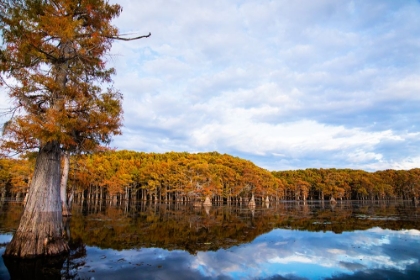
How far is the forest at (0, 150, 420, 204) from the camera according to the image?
193 feet

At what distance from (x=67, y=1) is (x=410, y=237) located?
970 inches

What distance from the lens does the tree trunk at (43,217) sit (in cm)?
1012

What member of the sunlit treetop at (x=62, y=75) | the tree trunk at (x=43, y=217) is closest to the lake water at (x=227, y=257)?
the tree trunk at (x=43, y=217)

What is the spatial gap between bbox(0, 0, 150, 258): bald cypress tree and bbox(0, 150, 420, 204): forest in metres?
3.45

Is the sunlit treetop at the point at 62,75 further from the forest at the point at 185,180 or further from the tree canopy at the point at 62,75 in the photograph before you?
the forest at the point at 185,180

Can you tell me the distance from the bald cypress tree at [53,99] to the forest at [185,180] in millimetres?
3455

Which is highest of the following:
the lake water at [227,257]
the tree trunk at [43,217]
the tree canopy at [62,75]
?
the tree canopy at [62,75]

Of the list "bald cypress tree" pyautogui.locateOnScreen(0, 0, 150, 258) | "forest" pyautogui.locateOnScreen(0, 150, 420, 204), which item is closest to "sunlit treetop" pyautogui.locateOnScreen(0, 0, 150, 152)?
"bald cypress tree" pyautogui.locateOnScreen(0, 0, 150, 258)

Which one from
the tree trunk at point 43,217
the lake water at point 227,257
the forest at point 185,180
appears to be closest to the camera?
the lake water at point 227,257

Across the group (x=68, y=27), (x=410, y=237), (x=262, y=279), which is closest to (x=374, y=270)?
(x=262, y=279)

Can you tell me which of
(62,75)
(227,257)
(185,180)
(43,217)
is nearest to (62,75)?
(62,75)

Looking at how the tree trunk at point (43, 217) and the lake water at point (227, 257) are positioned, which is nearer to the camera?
the lake water at point (227, 257)

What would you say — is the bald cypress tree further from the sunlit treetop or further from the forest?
the forest

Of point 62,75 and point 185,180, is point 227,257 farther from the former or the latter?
point 185,180
